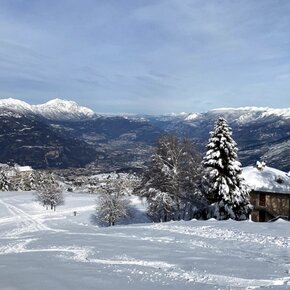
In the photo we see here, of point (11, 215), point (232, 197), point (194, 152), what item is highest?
point (194, 152)

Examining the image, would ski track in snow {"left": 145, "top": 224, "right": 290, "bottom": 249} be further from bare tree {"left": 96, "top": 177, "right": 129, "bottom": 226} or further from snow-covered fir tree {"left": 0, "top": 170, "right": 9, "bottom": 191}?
snow-covered fir tree {"left": 0, "top": 170, "right": 9, "bottom": 191}

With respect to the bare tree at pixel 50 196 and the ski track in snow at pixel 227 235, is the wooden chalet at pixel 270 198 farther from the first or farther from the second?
the bare tree at pixel 50 196

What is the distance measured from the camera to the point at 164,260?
Answer: 15477 millimetres

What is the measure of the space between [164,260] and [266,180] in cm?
4651

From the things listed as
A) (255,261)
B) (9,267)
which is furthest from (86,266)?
(255,261)

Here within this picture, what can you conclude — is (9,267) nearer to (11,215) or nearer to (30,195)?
(11,215)

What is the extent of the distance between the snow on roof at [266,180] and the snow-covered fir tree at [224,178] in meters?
16.3

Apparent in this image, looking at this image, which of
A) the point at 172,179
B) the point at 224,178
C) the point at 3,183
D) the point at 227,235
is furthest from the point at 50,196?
the point at 227,235

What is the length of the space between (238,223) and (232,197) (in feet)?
46.1

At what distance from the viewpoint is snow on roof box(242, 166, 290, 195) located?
187 feet

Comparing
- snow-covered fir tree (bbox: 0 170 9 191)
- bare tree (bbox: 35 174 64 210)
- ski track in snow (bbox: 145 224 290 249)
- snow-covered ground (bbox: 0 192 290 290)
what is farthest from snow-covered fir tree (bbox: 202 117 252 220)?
snow-covered fir tree (bbox: 0 170 9 191)

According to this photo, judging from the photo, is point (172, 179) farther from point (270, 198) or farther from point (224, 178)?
point (270, 198)

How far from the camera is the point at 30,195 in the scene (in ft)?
352

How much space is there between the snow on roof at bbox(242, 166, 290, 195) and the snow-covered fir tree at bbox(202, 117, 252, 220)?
53.5 ft
